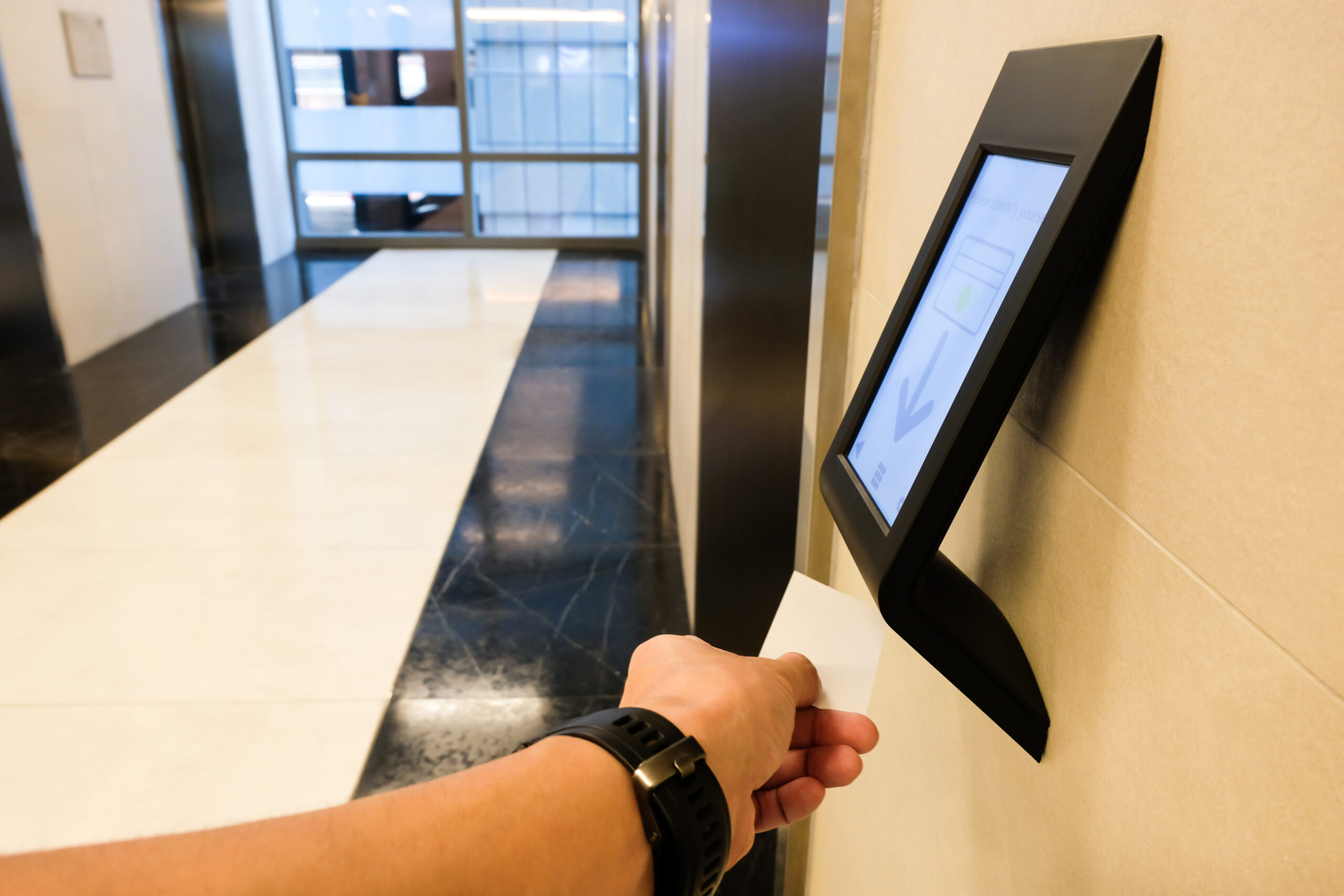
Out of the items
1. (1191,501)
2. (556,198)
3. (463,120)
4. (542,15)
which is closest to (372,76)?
(463,120)

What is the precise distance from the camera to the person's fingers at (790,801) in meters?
0.70

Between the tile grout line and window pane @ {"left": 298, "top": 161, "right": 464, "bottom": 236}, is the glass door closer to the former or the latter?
window pane @ {"left": 298, "top": 161, "right": 464, "bottom": 236}

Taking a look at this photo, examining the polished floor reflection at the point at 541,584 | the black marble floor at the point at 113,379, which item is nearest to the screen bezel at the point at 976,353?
the polished floor reflection at the point at 541,584

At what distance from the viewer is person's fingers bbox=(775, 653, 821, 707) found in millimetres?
652

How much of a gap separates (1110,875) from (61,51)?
5964 millimetres

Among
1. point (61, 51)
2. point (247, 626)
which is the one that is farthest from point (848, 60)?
point (61, 51)

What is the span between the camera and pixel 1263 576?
12.8 inches

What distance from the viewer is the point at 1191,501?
367 mm

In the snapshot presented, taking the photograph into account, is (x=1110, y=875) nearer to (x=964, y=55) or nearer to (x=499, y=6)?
(x=964, y=55)

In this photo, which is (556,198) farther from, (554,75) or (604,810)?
(604,810)

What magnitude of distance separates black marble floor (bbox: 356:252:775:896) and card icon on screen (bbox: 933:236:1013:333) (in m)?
1.50

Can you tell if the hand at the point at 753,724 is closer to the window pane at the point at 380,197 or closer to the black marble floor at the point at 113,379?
the black marble floor at the point at 113,379

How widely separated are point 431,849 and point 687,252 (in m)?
2.14

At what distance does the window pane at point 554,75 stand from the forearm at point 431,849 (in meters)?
7.94
